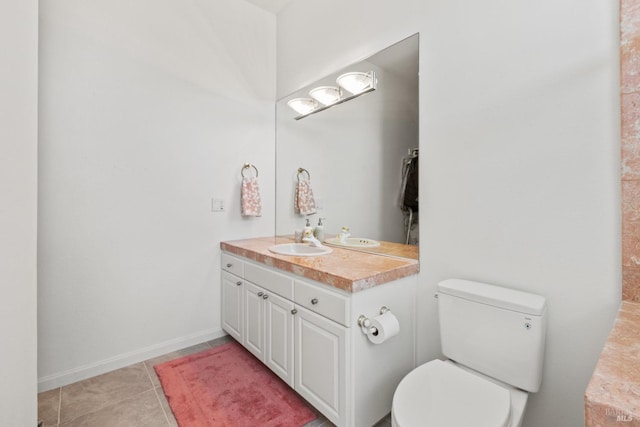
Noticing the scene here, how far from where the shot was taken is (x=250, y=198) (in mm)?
2523

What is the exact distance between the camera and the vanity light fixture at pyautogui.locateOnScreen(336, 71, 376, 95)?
1.96 meters

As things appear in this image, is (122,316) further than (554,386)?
Yes

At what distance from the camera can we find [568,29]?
120 cm

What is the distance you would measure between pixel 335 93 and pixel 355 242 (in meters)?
1.12

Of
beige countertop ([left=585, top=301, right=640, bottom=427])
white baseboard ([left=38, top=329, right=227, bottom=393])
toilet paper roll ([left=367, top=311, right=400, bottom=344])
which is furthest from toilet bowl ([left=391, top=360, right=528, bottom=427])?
white baseboard ([left=38, top=329, right=227, bottom=393])

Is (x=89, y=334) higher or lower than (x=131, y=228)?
lower

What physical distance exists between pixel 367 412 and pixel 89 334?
1825mm

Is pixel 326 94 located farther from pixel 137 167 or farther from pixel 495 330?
pixel 495 330

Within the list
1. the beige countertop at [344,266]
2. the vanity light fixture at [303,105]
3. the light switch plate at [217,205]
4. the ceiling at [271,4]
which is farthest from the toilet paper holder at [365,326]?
the ceiling at [271,4]

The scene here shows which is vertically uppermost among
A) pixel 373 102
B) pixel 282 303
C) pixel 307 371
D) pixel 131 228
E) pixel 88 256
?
pixel 373 102

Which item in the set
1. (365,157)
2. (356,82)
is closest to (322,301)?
(365,157)

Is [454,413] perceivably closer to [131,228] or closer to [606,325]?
[606,325]

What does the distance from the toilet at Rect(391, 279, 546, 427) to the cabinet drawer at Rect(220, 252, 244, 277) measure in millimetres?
1384

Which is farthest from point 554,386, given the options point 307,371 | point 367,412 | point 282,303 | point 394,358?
point 282,303
